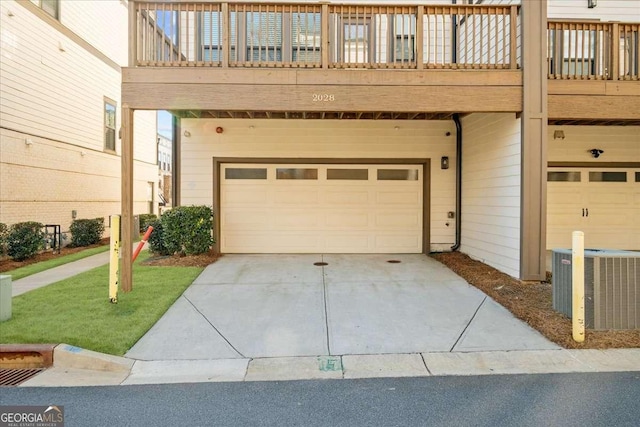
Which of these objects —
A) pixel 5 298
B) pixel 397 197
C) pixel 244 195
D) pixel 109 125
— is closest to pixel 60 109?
pixel 109 125

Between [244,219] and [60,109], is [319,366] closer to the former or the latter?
[244,219]

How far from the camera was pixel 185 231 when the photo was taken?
780 cm

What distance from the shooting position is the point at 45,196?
32.7ft

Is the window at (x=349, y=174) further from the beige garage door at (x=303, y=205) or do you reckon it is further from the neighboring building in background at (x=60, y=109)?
the neighboring building in background at (x=60, y=109)

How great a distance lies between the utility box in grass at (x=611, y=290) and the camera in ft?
14.1

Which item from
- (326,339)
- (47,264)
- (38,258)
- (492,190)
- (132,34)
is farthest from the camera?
(38,258)

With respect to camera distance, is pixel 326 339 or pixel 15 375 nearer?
pixel 15 375

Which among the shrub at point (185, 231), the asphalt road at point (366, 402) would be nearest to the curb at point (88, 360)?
the asphalt road at point (366, 402)

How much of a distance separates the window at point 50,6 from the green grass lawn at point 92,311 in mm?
7747

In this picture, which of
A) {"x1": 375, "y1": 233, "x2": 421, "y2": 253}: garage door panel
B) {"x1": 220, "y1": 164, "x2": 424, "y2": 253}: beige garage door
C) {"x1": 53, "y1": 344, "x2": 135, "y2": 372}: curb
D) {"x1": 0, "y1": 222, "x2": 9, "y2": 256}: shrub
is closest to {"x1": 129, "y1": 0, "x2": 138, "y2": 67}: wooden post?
{"x1": 220, "y1": 164, "x2": 424, "y2": 253}: beige garage door

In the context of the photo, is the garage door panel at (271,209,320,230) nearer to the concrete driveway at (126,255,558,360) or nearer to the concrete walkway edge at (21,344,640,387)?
the concrete driveway at (126,255,558,360)

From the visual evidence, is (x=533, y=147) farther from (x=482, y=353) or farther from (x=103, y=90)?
(x=103, y=90)

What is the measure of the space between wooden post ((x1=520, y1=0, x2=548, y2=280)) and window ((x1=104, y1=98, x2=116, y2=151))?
12.7m

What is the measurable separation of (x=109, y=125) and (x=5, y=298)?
1016cm
